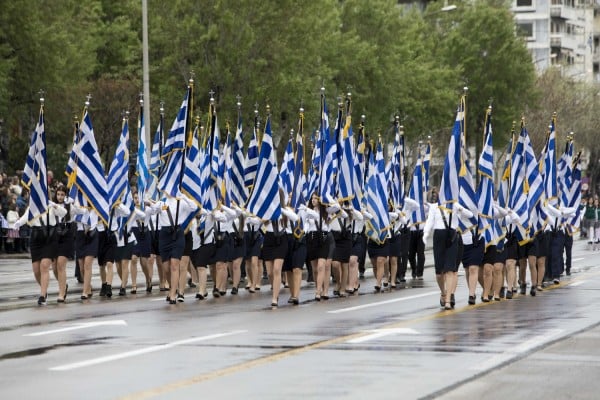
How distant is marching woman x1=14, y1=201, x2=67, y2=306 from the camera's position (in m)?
23.9

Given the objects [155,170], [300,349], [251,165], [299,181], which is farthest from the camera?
[155,170]

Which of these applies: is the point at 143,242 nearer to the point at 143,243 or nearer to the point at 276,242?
the point at 143,243

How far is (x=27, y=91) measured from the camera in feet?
159

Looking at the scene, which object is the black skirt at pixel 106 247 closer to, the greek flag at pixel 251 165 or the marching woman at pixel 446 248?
the greek flag at pixel 251 165

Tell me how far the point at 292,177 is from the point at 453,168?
436cm

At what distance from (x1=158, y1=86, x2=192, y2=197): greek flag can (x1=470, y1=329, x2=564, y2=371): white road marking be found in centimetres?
865

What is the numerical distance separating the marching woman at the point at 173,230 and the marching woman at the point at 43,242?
1.55 meters

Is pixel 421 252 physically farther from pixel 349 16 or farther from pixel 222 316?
pixel 349 16

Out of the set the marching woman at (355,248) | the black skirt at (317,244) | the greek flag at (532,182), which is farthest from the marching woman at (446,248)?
the greek flag at (532,182)

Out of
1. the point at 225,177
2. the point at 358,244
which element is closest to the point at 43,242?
the point at 225,177

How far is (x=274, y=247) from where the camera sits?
77.7 ft

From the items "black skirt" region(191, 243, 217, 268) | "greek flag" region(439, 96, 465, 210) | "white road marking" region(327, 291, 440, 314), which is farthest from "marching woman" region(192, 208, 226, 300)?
"greek flag" region(439, 96, 465, 210)

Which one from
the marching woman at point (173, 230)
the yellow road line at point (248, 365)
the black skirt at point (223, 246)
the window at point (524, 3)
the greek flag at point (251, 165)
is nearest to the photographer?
the yellow road line at point (248, 365)

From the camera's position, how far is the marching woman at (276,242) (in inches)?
929
